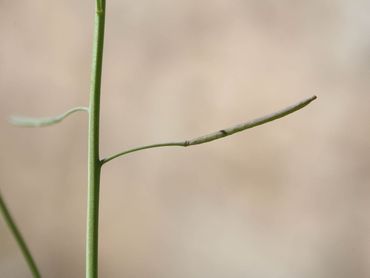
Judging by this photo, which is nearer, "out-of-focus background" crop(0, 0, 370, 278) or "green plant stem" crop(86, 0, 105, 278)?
"green plant stem" crop(86, 0, 105, 278)

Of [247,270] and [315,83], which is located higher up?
[315,83]

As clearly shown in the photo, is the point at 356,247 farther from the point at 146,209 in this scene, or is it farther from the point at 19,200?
the point at 19,200

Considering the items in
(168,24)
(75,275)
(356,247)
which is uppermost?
(168,24)

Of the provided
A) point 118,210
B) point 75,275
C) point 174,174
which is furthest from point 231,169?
point 75,275

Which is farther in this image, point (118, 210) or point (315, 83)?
point (118, 210)

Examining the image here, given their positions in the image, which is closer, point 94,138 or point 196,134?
point 94,138
